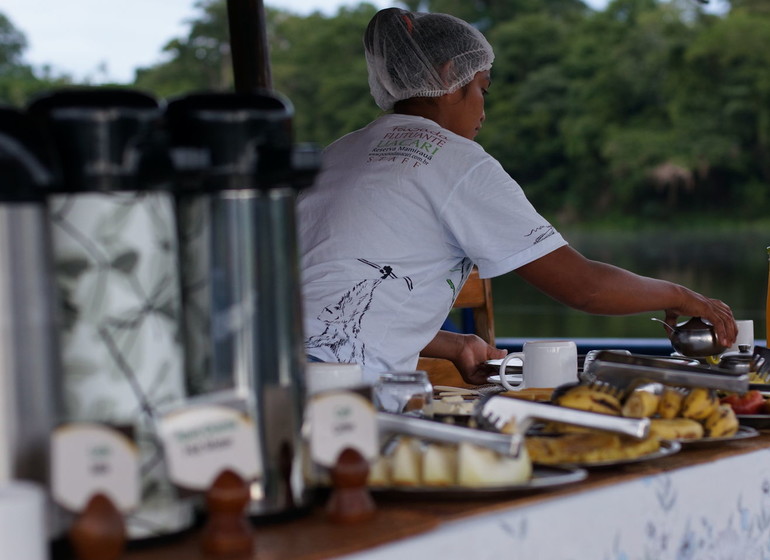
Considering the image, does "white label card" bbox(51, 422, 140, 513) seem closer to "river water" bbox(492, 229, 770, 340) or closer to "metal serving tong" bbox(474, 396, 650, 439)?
"metal serving tong" bbox(474, 396, 650, 439)

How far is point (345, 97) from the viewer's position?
2817cm

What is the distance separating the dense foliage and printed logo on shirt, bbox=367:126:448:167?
25585mm

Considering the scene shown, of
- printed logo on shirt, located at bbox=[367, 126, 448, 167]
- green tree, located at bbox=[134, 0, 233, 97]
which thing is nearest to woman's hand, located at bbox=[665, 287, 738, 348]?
printed logo on shirt, located at bbox=[367, 126, 448, 167]

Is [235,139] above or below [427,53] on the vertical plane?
below

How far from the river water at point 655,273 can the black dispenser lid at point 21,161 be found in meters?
17.9

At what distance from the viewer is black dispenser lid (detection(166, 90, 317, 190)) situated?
0.76 m

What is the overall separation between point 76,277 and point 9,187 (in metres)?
0.08

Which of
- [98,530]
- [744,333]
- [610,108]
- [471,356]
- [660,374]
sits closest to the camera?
[98,530]

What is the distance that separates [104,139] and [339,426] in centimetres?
28

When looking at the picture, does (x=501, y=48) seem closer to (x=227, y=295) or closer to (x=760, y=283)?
(x=760, y=283)

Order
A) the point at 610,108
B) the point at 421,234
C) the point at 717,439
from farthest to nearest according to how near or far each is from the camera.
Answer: the point at 610,108
the point at 421,234
the point at 717,439

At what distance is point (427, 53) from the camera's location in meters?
2.12

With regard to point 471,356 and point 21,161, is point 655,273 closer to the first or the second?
point 471,356

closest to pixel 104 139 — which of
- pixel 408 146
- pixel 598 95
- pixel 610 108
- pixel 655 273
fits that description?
pixel 408 146
